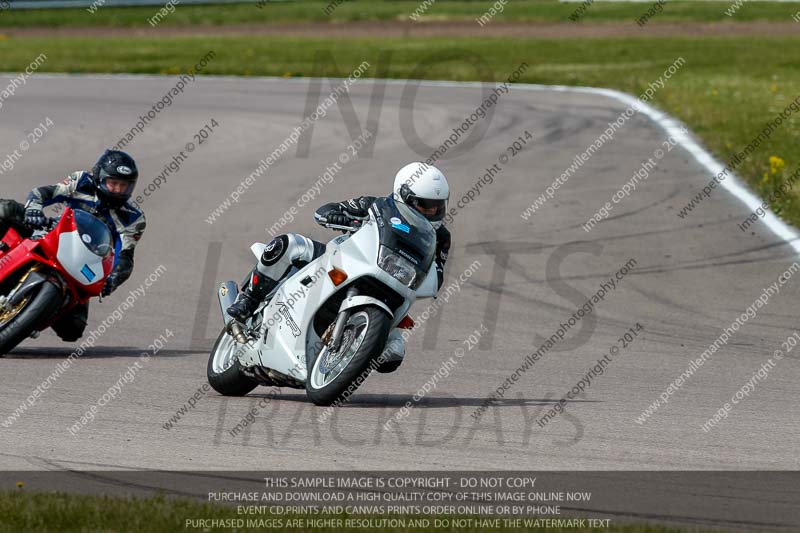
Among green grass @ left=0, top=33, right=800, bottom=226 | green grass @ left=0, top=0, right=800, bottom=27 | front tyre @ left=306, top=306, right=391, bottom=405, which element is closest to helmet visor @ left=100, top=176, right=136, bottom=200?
front tyre @ left=306, top=306, right=391, bottom=405

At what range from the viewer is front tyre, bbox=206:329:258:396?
30.1 feet

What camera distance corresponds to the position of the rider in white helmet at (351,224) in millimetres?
8594

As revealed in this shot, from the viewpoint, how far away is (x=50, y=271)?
10484 millimetres

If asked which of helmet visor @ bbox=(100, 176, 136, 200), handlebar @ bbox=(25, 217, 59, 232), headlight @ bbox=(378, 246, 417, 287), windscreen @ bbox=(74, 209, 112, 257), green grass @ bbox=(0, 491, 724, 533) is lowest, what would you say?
handlebar @ bbox=(25, 217, 59, 232)

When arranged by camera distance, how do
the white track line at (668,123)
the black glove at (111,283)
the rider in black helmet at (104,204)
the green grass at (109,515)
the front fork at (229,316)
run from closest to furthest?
the green grass at (109,515) → the front fork at (229,316) → the rider in black helmet at (104,204) → the black glove at (111,283) → the white track line at (668,123)

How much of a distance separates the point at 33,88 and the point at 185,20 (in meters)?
18.6

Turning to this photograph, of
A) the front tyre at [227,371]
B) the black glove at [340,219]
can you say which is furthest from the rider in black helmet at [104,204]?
the black glove at [340,219]

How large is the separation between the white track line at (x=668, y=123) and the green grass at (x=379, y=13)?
1511 cm

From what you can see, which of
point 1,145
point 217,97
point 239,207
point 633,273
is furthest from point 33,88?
point 633,273

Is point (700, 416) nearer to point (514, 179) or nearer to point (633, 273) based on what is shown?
point (633, 273)

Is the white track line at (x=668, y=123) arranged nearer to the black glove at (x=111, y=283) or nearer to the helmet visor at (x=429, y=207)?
the helmet visor at (x=429, y=207)

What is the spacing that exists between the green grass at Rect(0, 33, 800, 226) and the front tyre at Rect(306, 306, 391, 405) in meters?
13.5

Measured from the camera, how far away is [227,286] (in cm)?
947

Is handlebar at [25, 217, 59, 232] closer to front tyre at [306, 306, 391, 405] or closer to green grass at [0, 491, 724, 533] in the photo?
front tyre at [306, 306, 391, 405]
